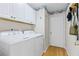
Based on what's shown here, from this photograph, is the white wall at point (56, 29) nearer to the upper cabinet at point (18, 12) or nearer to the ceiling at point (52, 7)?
the ceiling at point (52, 7)

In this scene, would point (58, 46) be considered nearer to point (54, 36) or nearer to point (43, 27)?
point (54, 36)

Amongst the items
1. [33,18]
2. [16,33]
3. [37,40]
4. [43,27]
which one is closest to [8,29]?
[16,33]

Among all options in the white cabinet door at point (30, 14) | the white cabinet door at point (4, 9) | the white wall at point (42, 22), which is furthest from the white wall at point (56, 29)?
the white cabinet door at point (4, 9)

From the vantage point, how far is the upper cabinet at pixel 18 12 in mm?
1643

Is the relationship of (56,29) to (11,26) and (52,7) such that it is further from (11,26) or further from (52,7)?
Result: (11,26)

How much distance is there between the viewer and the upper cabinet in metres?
1.64

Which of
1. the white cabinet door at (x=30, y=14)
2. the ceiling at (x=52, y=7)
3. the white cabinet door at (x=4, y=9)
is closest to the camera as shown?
the white cabinet door at (x=4, y=9)

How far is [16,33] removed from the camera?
1772mm

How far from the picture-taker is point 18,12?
1.82m

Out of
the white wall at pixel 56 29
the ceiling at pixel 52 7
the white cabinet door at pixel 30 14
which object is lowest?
the white wall at pixel 56 29

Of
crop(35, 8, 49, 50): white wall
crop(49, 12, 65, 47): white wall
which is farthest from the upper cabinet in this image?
crop(49, 12, 65, 47): white wall

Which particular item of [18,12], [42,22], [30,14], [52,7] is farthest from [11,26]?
[52,7]

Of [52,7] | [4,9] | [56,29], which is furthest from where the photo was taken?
[56,29]

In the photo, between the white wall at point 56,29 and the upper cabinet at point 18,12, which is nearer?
the upper cabinet at point 18,12
